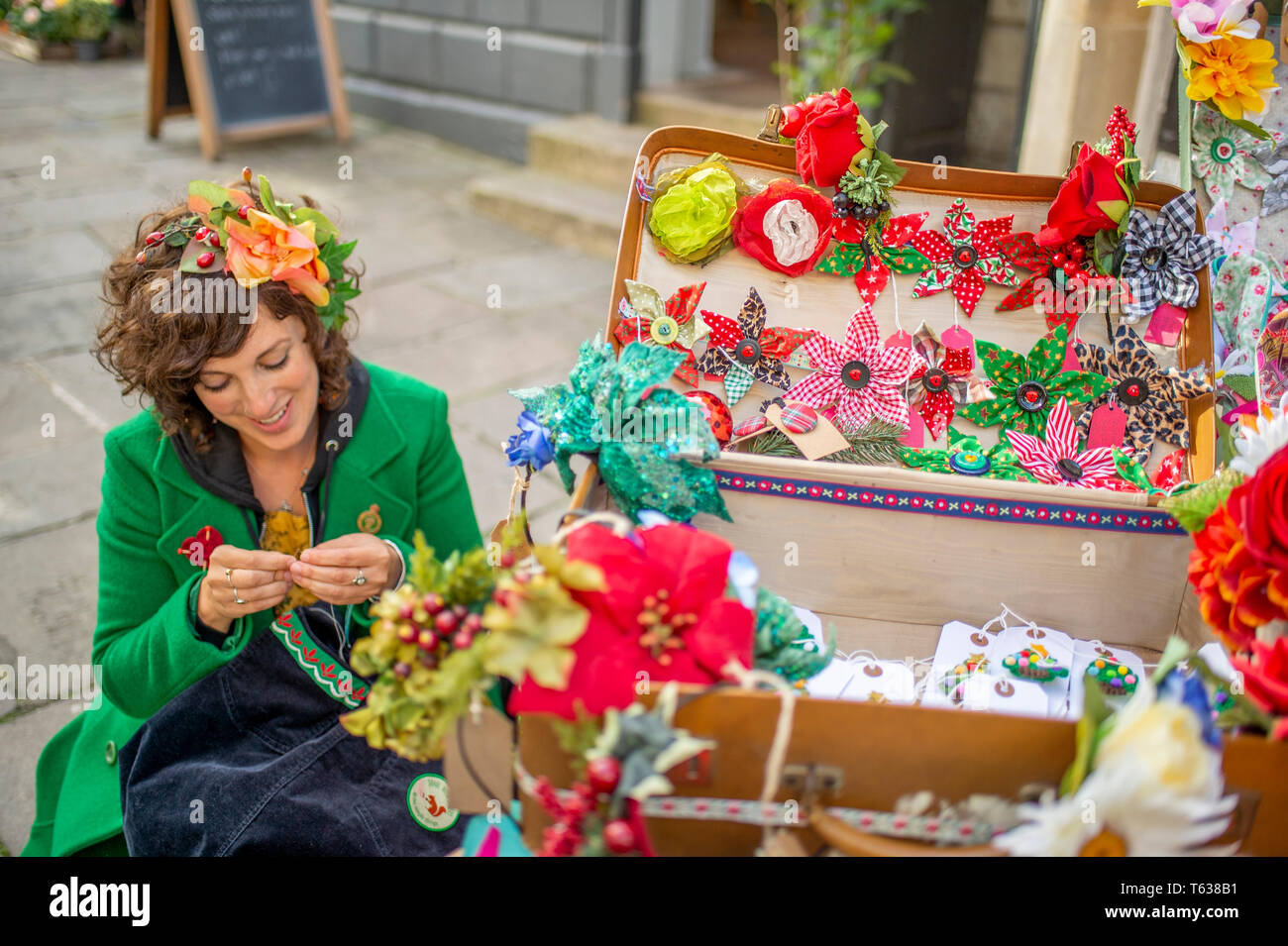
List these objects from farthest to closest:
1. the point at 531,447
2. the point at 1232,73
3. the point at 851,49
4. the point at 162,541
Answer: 1. the point at 851,49
2. the point at 162,541
3. the point at 1232,73
4. the point at 531,447

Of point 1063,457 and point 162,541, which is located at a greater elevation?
point 1063,457

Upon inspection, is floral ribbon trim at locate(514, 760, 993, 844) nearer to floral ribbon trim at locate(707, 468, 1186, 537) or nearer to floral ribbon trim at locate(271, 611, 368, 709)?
floral ribbon trim at locate(707, 468, 1186, 537)

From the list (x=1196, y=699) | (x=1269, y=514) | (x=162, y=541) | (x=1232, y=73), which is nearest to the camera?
(x=1196, y=699)

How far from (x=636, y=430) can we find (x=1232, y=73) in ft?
3.21

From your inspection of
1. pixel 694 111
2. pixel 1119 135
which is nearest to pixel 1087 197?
pixel 1119 135

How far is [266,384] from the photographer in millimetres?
1424

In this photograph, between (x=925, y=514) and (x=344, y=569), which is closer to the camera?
(x=925, y=514)

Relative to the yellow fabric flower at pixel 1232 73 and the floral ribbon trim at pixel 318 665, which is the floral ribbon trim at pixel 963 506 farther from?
the floral ribbon trim at pixel 318 665

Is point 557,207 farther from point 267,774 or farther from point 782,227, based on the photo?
point 267,774

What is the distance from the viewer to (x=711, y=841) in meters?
0.84

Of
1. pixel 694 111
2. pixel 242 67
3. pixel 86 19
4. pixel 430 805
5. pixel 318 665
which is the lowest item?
pixel 430 805

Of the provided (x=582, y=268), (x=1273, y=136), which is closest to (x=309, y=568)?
(x=1273, y=136)

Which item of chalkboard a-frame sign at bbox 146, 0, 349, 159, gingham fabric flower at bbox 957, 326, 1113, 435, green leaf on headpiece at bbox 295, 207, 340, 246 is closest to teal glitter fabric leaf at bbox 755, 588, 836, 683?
gingham fabric flower at bbox 957, 326, 1113, 435

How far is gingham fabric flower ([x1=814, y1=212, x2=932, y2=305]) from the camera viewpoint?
1400 millimetres
